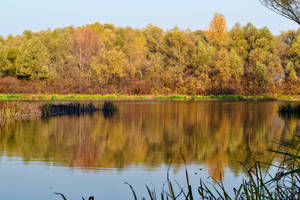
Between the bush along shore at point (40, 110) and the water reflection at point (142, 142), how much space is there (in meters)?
1.77

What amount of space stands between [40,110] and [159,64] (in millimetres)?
33746

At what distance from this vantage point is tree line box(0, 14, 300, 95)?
172 ft

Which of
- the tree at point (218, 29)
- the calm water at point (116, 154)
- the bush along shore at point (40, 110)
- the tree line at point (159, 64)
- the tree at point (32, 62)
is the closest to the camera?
the calm water at point (116, 154)

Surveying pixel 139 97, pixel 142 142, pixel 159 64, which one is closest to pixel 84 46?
pixel 159 64

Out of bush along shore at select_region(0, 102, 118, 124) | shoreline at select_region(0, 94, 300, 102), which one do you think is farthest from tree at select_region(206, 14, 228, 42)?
bush along shore at select_region(0, 102, 118, 124)

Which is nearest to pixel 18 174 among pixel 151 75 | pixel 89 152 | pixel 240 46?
pixel 89 152

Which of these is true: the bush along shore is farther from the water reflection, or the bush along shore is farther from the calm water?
the calm water

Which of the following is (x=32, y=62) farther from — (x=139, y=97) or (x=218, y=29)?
(x=218, y=29)

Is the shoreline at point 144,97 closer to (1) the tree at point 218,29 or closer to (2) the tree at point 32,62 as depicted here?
(2) the tree at point 32,62

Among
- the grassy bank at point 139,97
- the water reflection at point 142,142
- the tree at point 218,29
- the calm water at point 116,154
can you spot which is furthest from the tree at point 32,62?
the calm water at point 116,154

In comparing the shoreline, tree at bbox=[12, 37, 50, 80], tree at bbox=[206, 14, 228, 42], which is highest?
tree at bbox=[206, 14, 228, 42]

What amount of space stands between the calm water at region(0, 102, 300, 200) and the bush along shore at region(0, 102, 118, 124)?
210 cm

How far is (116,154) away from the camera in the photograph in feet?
38.7

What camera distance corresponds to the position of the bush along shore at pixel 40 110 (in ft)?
72.3
